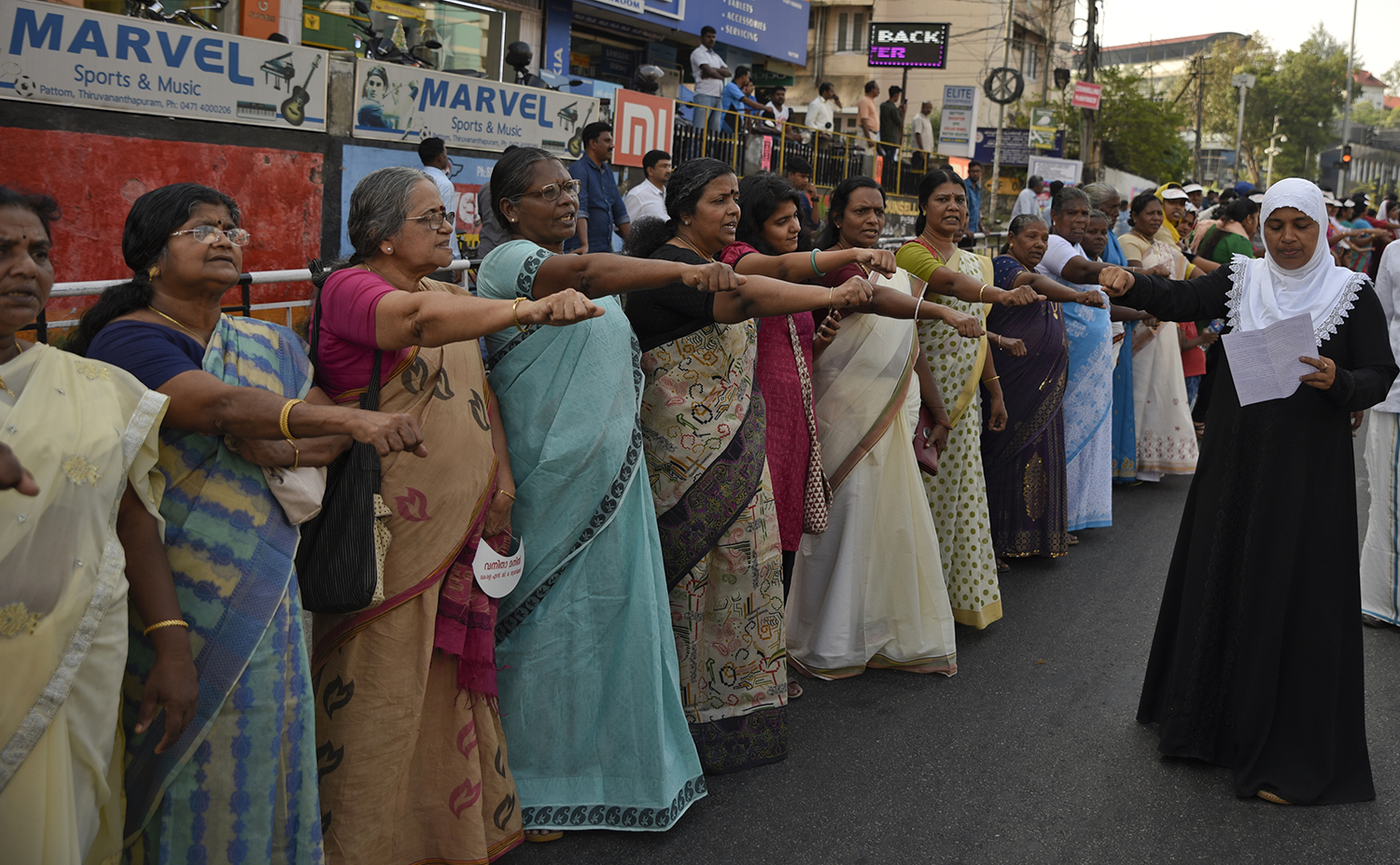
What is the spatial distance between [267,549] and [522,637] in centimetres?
92

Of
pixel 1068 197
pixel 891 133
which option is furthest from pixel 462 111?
pixel 891 133

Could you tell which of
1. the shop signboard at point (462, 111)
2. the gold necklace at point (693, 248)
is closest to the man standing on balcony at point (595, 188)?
the shop signboard at point (462, 111)

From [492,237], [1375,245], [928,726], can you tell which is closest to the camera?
[928,726]

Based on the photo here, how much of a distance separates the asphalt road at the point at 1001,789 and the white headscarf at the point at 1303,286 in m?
1.50

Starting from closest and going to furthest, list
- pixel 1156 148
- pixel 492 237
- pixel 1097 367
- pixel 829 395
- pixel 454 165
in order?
pixel 829 395
pixel 1097 367
pixel 492 237
pixel 454 165
pixel 1156 148

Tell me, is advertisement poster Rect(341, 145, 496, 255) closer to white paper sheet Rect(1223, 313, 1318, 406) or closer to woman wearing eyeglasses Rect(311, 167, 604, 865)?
woman wearing eyeglasses Rect(311, 167, 604, 865)

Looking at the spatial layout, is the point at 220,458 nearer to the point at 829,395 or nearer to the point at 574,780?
the point at 574,780

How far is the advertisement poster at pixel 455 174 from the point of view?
26.8 feet

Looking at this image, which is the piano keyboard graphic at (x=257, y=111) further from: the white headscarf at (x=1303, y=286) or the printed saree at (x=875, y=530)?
the white headscarf at (x=1303, y=286)

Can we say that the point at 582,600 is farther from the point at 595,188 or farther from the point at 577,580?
the point at 595,188

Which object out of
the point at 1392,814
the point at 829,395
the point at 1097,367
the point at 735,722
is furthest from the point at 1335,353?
the point at 1097,367

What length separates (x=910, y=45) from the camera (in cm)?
2302

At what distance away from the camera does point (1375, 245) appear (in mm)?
14641

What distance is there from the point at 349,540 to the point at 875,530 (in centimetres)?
237
